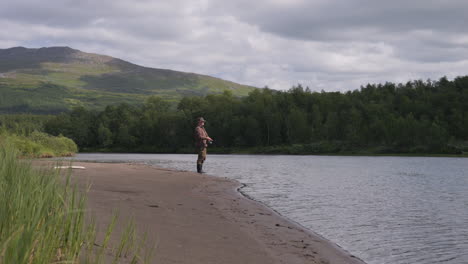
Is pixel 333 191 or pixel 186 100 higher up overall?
pixel 186 100

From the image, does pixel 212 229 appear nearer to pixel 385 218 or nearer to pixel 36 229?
pixel 36 229

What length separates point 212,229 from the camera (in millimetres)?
7996

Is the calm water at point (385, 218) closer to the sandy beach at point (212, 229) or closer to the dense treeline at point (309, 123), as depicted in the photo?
the sandy beach at point (212, 229)

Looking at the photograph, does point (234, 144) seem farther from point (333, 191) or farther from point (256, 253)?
point (256, 253)

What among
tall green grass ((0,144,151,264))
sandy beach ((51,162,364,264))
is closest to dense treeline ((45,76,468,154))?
sandy beach ((51,162,364,264))

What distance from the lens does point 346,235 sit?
8852 millimetres

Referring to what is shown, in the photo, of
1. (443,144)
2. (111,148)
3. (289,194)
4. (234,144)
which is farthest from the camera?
(111,148)

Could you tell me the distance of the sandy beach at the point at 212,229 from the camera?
6254 millimetres

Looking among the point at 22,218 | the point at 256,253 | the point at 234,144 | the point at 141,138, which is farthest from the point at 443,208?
the point at 141,138

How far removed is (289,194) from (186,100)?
406ft

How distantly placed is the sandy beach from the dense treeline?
7665cm

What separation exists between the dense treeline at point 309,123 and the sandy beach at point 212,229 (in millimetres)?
76654

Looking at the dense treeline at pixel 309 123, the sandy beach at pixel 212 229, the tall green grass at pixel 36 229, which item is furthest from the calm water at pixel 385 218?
the dense treeline at pixel 309 123

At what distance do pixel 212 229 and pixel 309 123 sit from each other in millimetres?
104738
